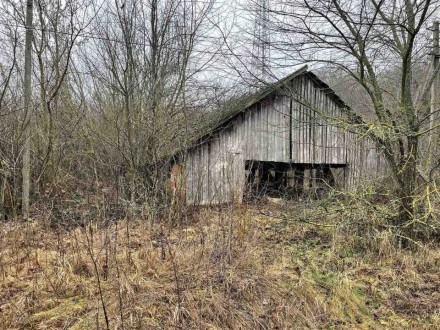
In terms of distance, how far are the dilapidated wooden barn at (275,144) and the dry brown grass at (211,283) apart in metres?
3.99

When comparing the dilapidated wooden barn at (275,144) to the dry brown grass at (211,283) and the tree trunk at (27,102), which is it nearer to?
the tree trunk at (27,102)

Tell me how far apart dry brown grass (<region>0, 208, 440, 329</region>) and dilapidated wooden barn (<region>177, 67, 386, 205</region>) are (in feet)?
13.1

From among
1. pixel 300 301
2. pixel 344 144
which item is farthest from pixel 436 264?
pixel 344 144

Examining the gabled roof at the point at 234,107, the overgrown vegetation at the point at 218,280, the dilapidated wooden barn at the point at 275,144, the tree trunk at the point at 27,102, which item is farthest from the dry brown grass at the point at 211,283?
the gabled roof at the point at 234,107

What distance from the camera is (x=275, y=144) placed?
11867 mm

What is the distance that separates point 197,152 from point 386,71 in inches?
206

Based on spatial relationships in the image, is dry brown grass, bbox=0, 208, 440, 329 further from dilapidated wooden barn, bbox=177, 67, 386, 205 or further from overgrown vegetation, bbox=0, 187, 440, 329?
dilapidated wooden barn, bbox=177, 67, 386, 205

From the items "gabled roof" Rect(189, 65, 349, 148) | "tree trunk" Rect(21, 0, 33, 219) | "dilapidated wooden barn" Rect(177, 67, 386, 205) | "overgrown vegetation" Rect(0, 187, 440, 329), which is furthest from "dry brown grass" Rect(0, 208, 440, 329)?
"gabled roof" Rect(189, 65, 349, 148)

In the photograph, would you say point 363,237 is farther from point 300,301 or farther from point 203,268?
point 203,268

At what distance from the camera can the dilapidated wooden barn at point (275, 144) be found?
1029cm

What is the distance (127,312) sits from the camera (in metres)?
3.63

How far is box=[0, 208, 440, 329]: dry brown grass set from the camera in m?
3.70

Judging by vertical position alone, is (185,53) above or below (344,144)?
above

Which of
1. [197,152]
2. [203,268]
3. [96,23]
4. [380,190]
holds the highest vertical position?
[96,23]
